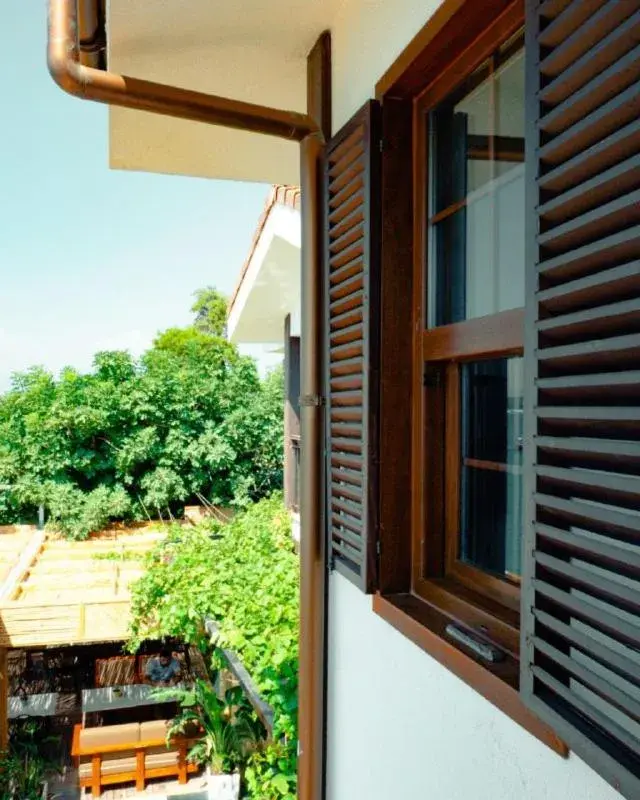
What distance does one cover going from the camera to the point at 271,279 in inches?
237

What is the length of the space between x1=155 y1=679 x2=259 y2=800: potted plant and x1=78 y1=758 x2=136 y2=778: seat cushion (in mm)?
542

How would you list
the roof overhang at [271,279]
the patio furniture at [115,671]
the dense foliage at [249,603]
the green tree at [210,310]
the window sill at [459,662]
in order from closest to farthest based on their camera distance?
the window sill at [459,662], the dense foliage at [249,603], the roof overhang at [271,279], the patio furniture at [115,671], the green tree at [210,310]

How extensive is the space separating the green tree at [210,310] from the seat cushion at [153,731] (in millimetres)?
19461

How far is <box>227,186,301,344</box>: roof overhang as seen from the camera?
459 centimetres

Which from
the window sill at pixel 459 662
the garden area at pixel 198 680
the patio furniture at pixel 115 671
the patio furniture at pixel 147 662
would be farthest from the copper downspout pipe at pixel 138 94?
the patio furniture at pixel 115 671

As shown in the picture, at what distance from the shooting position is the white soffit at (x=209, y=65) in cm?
227

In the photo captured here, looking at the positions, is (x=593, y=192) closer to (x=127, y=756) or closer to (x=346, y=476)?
(x=346, y=476)

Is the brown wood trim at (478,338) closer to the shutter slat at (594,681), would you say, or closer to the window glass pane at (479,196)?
the window glass pane at (479,196)

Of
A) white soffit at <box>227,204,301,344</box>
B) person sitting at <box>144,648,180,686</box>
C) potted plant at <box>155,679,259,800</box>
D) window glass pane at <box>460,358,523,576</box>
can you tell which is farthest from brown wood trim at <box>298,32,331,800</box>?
person sitting at <box>144,648,180,686</box>

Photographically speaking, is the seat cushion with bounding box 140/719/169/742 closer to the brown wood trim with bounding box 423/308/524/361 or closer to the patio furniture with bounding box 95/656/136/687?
the patio furniture with bounding box 95/656/136/687

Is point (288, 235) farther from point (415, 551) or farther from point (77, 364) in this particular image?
point (77, 364)

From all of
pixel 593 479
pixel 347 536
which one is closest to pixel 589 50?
pixel 593 479

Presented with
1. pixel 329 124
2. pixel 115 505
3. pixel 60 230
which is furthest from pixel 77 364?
pixel 60 230

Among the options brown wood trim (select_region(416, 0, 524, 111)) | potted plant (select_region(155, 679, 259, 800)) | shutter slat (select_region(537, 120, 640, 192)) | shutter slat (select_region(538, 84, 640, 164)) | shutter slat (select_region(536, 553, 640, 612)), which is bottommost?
potted plant (select_region(155, 679, 259, 800))
